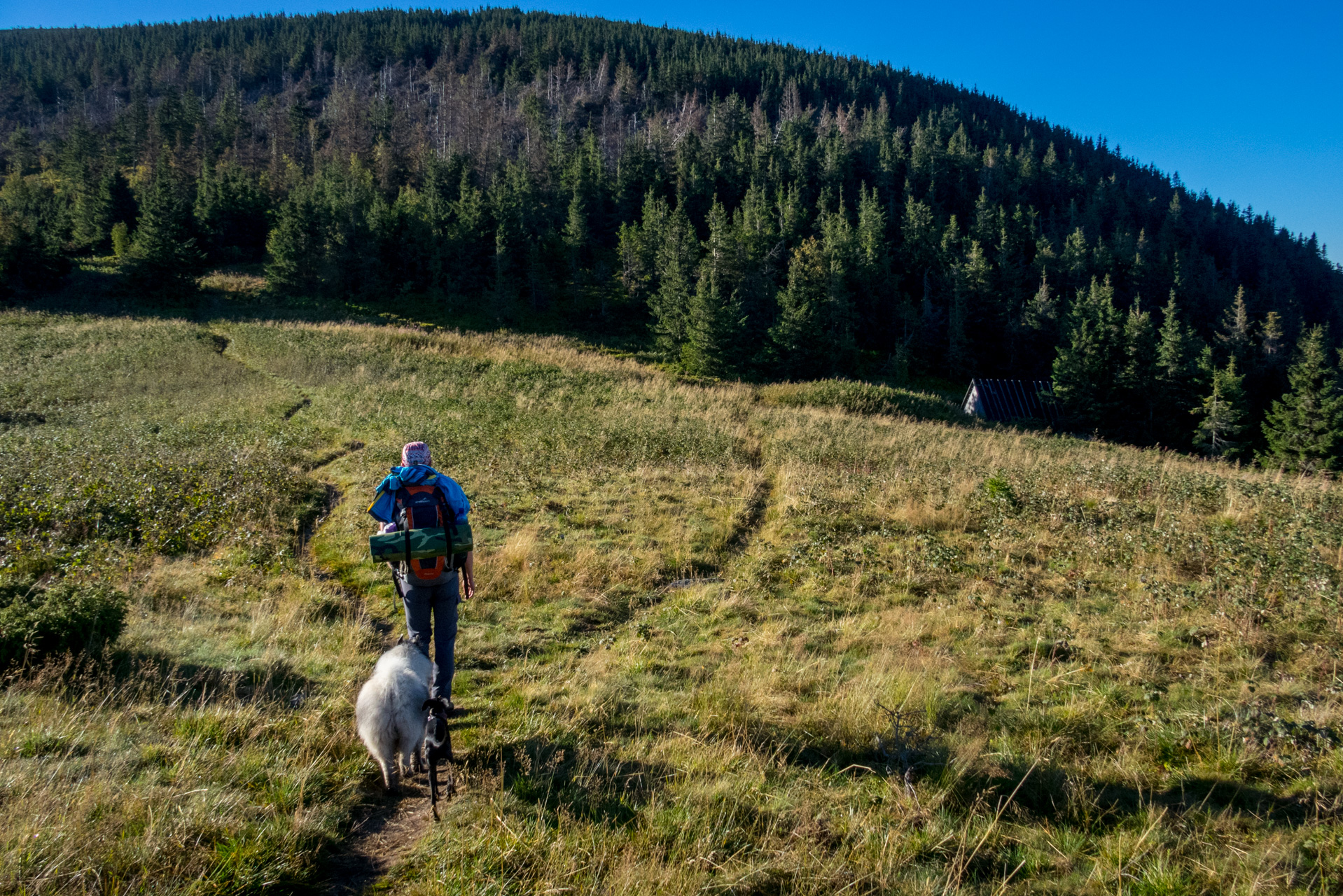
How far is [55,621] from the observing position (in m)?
5.16

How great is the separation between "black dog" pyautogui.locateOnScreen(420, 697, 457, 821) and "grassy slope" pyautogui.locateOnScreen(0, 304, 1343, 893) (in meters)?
0.23

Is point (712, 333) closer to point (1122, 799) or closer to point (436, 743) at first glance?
point (1122, 799)

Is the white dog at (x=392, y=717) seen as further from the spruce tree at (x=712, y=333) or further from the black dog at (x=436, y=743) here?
the spruce tree at (x=712, y=333)

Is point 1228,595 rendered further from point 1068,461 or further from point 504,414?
point 504,414

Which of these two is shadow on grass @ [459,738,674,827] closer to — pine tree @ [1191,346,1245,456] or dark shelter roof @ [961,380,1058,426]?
dark shelter roof @ [961,380,1058,426]

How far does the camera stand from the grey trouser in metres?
4.68

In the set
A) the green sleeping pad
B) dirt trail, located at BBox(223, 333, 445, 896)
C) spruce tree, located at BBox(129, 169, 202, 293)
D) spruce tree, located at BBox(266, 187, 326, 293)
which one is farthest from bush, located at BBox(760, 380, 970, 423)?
spruce tree, located at BBox(129, 169, 202, 293)

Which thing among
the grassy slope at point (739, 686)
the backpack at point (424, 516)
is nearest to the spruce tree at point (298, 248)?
the grassy slope at point (739, 686)

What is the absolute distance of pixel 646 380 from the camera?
26.8m

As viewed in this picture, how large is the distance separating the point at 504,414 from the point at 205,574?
469 inches

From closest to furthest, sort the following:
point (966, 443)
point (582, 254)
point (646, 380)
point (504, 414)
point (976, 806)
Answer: point (976, 806)
point (966, 443)
point (504, 414)
point (646, 380)
point (582, 254)

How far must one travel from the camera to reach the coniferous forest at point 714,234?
40.8 metres

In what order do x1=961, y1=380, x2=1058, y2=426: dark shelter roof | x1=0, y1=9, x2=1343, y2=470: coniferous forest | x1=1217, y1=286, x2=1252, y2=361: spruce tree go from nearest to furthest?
x1=961, y1=380, x2=1058, y2=426: dark shelter roof < x1=0, y1=9, x2=1343, y2=470: coniferous forest < x1=1217, y1=286, x2=1252, y2=361: spruce tree

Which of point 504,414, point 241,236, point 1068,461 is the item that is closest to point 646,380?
point 504,414
